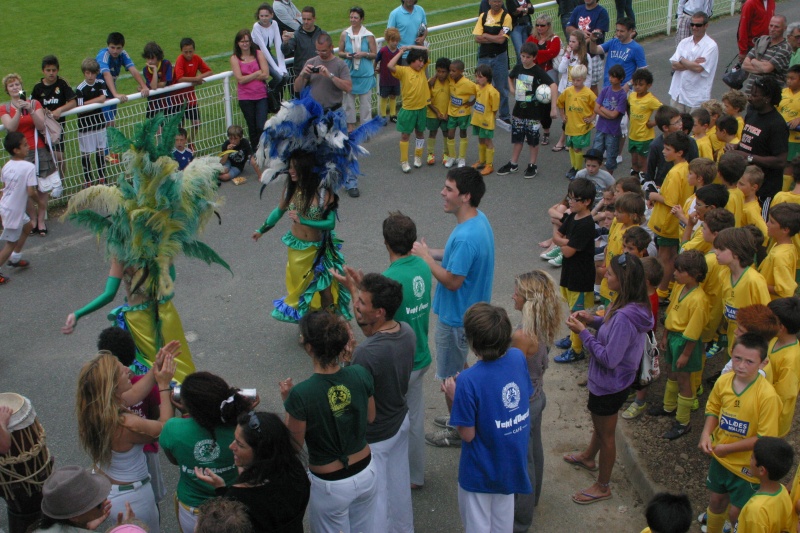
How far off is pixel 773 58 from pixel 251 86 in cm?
735

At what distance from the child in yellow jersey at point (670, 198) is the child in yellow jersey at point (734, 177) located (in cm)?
45

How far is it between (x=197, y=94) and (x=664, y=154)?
6.86 meters

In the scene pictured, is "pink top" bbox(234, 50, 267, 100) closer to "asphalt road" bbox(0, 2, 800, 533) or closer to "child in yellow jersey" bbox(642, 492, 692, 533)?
"asphalt road" bbox(0, 2, 800, 533)

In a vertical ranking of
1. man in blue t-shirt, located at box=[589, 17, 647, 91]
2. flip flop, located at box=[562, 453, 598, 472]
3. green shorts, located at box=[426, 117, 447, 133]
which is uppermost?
man in blue t-shirt, located at box=[589, 17, 647, 91]

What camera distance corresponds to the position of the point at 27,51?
17891mm

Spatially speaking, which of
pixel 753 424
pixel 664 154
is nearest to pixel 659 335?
pixel 664 154

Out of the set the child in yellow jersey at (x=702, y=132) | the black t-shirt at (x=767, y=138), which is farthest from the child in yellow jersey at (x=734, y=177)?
the black t-shirt at (x=767, y=138)

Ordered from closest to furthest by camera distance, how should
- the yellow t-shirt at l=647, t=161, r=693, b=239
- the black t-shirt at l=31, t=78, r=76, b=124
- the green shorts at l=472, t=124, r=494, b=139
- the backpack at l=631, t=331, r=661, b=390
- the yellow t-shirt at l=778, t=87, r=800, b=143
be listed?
1. the backpack at l=631, t=331, r=661, b=390
2. the yellow t-shirt at l=647, t=161, r=693, b=239
3. the yellow t-shirt at l=778, t=87, r=800, b=143
4. the black t-shirt at l=31, t=78, r=76, b=124
5. the green shorts at l=472, t=124, r=494, b=139

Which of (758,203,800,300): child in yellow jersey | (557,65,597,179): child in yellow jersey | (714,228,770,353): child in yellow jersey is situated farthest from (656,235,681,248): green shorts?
(557,65,597,179): child in yellow jersey

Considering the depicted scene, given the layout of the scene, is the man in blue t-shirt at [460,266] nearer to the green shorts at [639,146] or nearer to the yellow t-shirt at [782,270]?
the yellow t-shirt at [782,270]

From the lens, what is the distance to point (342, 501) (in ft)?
14.7

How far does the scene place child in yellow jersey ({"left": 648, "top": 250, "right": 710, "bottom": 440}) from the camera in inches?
237

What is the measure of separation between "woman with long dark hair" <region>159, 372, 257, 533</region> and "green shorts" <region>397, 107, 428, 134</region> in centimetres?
766

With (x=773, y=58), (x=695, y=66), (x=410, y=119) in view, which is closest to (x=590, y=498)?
(x=410, y=119)
